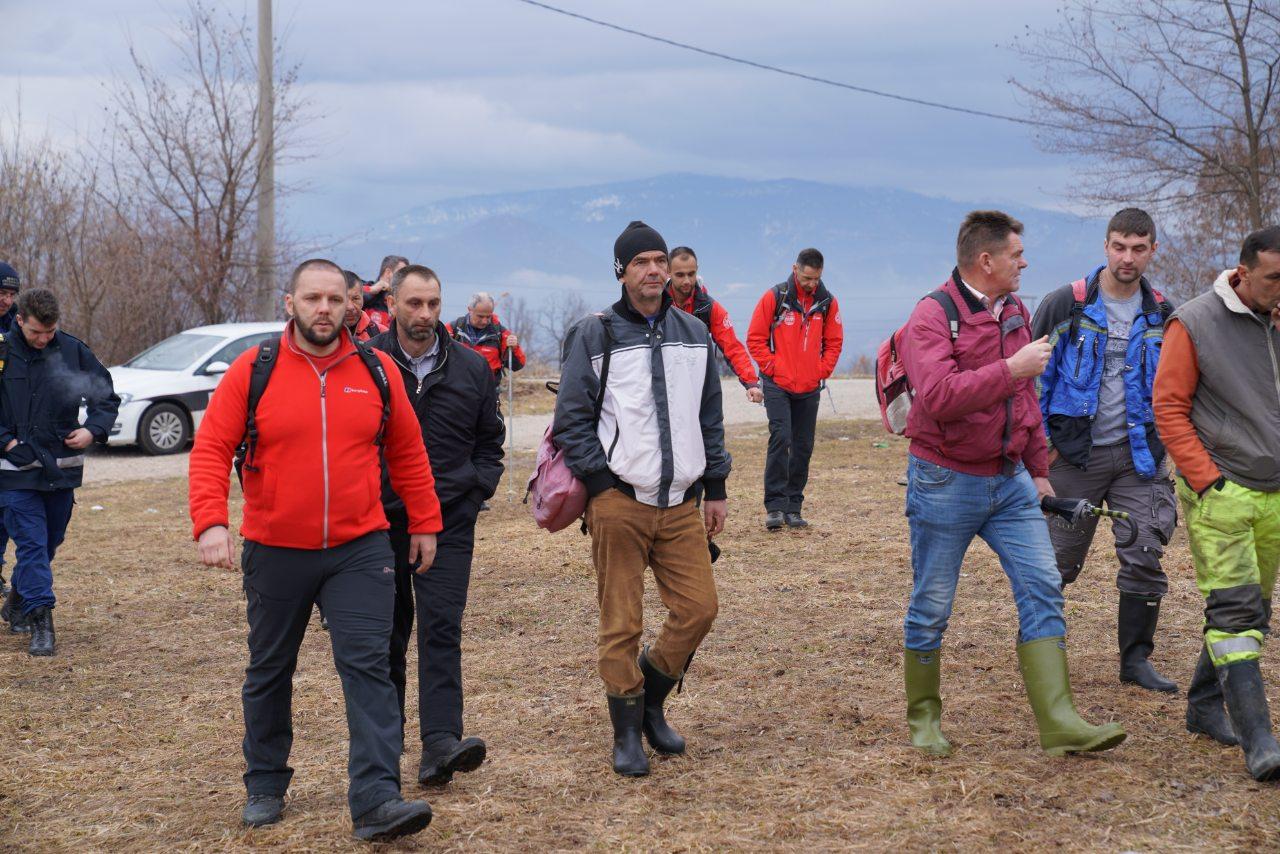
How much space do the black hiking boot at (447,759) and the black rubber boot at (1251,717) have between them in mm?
2903

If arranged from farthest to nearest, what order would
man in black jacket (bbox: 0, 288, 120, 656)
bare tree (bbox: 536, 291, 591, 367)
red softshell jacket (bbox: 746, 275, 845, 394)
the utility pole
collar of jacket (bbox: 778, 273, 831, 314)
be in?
bare tree (bbox: 536, 291, 591, 367)
the utility pole
collar of jacket (bbox: 778, 273, 831, 314)
red softshell jacket (bbox: 746, 275, 845, 394)
man in black jacket (bbox: 0, 288, 120, 656)

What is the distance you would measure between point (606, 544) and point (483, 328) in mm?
7872

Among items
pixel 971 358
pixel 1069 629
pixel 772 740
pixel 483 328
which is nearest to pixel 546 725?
pixel 772 740

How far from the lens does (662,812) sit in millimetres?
4848

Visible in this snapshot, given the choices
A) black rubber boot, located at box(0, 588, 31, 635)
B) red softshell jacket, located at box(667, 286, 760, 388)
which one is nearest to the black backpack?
black rubber boot, located at box(0, 588, 31, 635)

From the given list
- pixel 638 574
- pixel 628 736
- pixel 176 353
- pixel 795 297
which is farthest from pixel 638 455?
pixel 176 353

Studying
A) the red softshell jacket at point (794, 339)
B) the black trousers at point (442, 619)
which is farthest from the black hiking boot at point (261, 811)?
the red softshell jacket at point (794, 339)

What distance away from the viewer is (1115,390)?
610cm

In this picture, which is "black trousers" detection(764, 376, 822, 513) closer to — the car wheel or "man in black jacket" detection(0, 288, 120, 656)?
"man in black jacket" detection(0, 288, 120, 656)

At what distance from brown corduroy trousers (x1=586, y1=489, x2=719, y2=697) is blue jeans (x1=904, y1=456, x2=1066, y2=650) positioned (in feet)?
2.89

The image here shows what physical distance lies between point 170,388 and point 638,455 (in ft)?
45.9

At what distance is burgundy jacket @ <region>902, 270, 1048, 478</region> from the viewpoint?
494cm

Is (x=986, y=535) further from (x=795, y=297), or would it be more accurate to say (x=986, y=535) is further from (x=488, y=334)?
(x=488, y=334)

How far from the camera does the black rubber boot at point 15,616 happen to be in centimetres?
795
